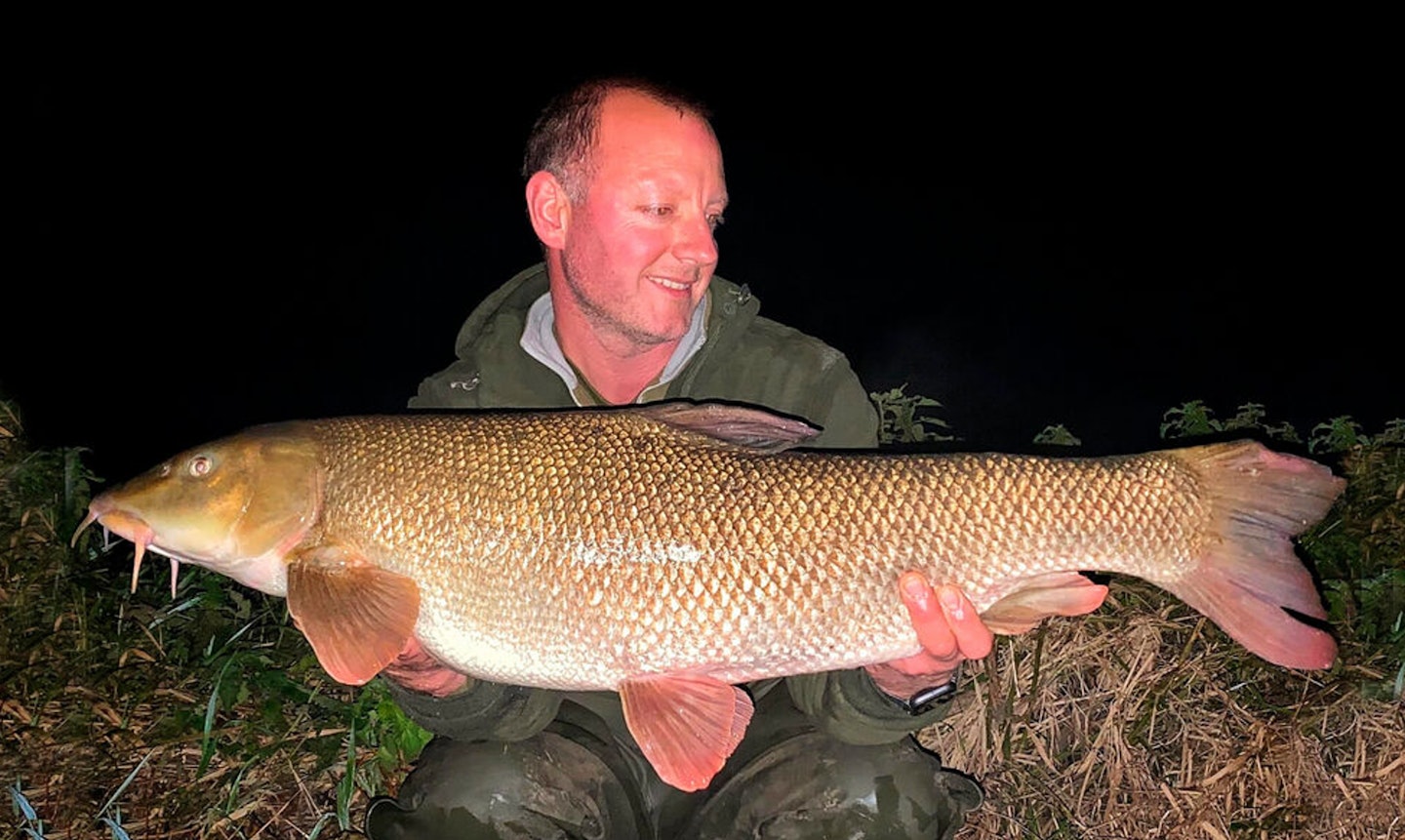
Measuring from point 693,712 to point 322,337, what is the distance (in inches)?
421

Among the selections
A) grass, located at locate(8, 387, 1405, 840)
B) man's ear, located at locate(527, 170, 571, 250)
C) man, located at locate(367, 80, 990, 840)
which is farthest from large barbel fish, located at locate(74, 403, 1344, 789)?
grass, located at locate(8, 387, 1405, 840)

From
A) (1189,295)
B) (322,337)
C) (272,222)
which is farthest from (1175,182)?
(272,222)

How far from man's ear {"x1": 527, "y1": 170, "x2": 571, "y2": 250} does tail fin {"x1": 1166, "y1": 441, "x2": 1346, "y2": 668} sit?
4.13 feet

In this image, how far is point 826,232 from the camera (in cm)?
1295

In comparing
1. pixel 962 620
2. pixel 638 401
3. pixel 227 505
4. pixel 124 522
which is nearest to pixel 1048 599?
pixel 962 620

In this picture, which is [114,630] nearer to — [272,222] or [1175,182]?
[272,222]

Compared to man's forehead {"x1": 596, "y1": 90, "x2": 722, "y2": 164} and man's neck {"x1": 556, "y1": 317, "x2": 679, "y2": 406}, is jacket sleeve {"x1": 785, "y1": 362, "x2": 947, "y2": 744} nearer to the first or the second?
man's neck {"x1": 556, "y1": 317, "x2": 679, "y2": 406}

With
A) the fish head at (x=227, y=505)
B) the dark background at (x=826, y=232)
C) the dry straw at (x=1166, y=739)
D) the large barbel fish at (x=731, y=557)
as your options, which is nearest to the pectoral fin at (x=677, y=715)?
the large barbel fish at (x=731, y=557)

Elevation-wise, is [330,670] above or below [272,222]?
above

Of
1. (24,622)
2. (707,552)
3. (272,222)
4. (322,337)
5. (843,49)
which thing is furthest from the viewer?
(843,49)

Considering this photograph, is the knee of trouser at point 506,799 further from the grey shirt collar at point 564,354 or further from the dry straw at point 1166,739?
the dry straw at point 1166,739

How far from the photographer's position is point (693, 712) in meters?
1.64

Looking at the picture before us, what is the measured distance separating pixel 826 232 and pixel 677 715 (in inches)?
464

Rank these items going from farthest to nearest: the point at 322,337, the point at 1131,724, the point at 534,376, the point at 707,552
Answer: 1. the point at 322,337
2. the point at 1131,724
3. the point at 534,376
4. the point at 707,552
